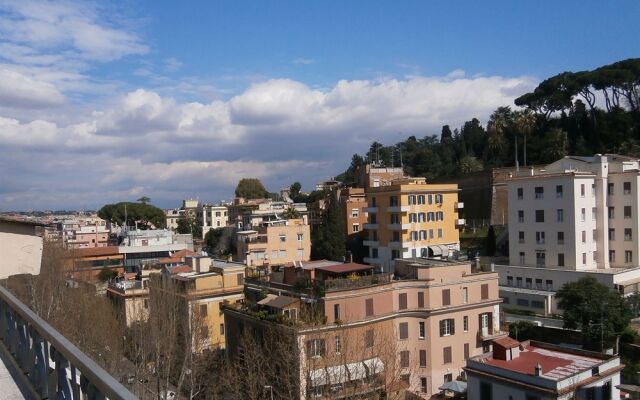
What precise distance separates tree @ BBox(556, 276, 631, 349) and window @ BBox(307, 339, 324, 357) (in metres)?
12.5

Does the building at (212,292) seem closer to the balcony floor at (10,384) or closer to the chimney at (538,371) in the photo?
the chimney at (538,371)

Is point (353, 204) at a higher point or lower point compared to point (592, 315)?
higher

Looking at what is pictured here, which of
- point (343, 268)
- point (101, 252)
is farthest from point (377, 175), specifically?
point (343, 268)

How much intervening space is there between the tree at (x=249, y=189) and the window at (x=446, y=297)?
59571 mm

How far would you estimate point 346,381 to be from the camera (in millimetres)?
16594

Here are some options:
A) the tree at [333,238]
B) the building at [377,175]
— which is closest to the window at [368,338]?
the tree at [333,238]

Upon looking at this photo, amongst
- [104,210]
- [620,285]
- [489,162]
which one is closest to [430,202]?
[620,285]

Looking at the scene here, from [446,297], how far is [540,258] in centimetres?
1274

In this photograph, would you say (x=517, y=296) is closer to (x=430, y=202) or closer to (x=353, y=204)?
(x=430, y=202)

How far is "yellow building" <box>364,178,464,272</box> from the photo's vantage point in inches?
1433

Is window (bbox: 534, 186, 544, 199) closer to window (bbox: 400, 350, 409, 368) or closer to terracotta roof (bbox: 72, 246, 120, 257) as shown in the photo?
window (bbox: 400, 350, 409, 368)

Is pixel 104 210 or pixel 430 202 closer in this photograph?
pixel 430 202

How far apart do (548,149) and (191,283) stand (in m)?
33.9

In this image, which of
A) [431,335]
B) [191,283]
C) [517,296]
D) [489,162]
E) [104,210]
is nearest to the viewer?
[431,335]
